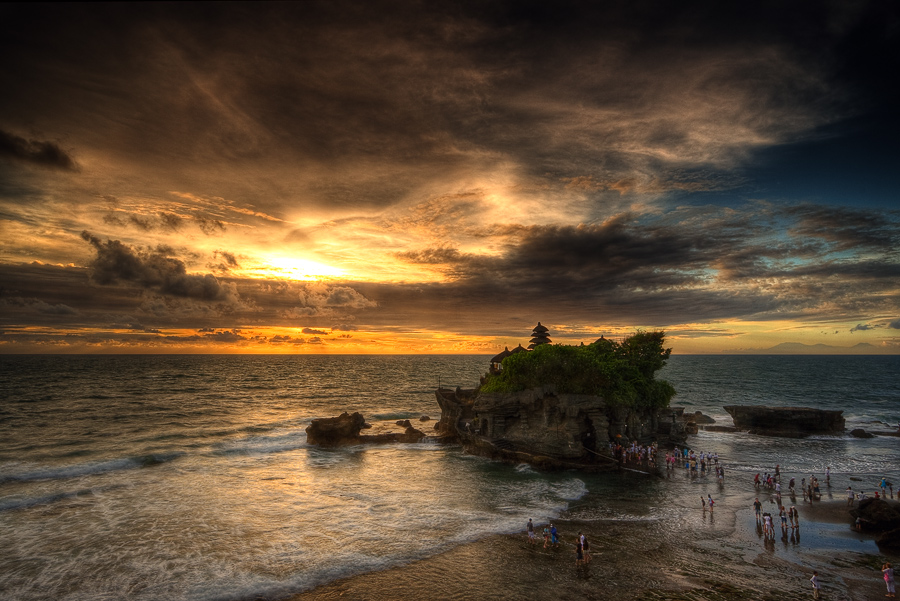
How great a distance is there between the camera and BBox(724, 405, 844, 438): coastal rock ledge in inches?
2140

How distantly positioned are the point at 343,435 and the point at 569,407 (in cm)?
2599

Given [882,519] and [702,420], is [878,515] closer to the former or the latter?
[882,519]

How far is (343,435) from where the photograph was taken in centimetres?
4994

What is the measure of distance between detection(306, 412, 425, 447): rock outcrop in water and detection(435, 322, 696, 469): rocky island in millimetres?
8012

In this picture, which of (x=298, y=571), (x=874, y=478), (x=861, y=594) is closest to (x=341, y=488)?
(x=298, y=571)

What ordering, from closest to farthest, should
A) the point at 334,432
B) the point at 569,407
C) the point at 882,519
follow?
the point at 882,519, the point at 569,407, the point at 334,432

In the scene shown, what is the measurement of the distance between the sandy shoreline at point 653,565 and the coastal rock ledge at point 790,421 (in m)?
32.3

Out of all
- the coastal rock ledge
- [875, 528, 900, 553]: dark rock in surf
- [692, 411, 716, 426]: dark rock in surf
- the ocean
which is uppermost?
the coastal rock ledge

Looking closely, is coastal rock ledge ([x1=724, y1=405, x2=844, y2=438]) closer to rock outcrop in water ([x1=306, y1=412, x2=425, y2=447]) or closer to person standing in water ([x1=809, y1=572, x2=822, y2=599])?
rock outcrop in water ([x1=306, y1=412, x2=425, y2=447])

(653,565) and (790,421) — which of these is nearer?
(653,565)

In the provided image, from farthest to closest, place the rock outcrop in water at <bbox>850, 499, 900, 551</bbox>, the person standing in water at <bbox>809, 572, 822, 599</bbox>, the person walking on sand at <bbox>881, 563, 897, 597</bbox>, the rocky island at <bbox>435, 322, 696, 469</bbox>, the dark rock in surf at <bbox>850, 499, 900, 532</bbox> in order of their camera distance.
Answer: the rocky island at <bbox>435, 322, 696, 469</bbox>, the dark rock in surf at <bbox>850, 499, 900, 532</bbox>, the rock outcrop in water at <bbox>850, 499, 900, 551</bbox>, the person walking on sand at <bbox>881, 563, 897, 597</bbox>, the person standing in water at <bbox>809, 572, 822, 599</bbox>

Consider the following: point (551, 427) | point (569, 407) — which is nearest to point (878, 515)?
point (569, 407)

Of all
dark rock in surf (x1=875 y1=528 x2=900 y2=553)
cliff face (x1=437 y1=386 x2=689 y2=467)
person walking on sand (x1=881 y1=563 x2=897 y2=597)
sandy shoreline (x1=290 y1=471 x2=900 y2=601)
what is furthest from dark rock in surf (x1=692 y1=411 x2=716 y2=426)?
person walking on sand (x1=881 y1=563 x2=897 y2=597)

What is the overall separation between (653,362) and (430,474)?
2765 centimetres
